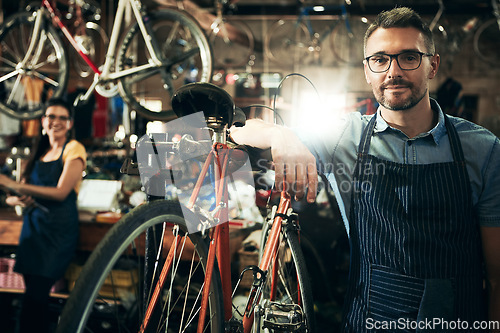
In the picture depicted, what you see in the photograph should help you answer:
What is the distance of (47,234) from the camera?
9.73ft

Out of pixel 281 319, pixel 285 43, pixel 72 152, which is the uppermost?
pixel 285 43

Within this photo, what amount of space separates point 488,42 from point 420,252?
791cm

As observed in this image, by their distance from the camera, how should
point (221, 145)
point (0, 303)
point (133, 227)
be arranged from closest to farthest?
point (133, 227) → point (221, 145) → point (0, 303)

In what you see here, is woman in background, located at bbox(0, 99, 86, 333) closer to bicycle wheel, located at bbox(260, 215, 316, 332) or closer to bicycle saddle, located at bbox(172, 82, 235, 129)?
bicycle wheel, located at bbox(260, 215, 316, 332)

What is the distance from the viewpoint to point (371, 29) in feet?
5.25

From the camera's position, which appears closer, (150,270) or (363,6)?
(150,270)

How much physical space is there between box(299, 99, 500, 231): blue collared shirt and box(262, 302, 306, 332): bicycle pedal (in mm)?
487

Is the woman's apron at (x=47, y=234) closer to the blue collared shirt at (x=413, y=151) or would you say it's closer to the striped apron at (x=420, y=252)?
the blue collared shirt at (x=413, y=151)

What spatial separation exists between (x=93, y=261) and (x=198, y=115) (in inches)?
27.7

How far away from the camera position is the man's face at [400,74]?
1496 mm

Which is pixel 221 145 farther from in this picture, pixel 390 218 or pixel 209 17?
pixel 209 17

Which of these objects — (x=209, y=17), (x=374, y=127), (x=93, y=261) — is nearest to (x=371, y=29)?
(x=374, y=127)

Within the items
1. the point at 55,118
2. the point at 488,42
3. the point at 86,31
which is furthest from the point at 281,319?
the point at 488,42

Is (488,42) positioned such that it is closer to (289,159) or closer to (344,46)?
(344,46)
